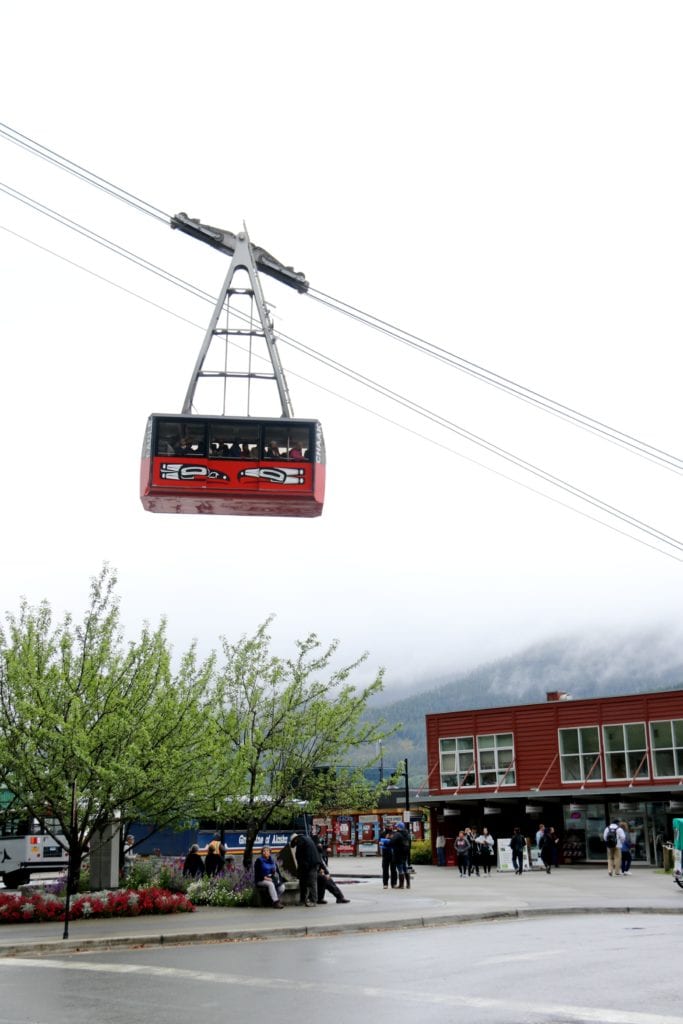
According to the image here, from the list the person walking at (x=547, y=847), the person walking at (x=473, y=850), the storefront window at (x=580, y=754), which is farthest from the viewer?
the storefront window at (x=580, y=754)

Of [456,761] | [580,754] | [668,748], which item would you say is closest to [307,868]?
[668,748]

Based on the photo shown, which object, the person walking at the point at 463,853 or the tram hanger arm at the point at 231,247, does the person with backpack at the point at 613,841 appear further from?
the tram hanger arm at the point at 231,247

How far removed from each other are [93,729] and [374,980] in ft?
40.8

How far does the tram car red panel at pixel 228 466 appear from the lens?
900 inches

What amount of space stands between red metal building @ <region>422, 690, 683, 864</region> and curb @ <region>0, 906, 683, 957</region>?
845 inches

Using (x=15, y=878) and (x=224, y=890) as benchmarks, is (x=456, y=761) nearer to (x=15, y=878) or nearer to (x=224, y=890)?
(x=15, y=878)

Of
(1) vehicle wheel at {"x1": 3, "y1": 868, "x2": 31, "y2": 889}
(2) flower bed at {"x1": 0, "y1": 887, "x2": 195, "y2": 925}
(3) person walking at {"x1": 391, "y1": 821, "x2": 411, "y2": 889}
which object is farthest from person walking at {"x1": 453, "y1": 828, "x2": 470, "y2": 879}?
(2) flower bed at {"x1": 0, "y1": 887, "x2": 195, "y2": 925}

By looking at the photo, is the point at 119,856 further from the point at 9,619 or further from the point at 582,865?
the point at 582,865

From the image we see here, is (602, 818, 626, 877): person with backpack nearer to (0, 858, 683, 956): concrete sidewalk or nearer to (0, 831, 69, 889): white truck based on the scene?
(0, 858, 683, 956): concrete sidewalk

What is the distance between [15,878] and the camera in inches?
1391

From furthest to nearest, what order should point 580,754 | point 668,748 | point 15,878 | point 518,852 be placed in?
point 580,754, point 668,748, point 518,852, point 15,878

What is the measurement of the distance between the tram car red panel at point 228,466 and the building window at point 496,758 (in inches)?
1185

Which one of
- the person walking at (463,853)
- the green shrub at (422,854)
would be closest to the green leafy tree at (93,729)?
the person walking at (463,853)

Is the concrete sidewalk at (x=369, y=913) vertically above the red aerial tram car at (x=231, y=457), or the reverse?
the red aerial tram car at (x=231, y=457)
